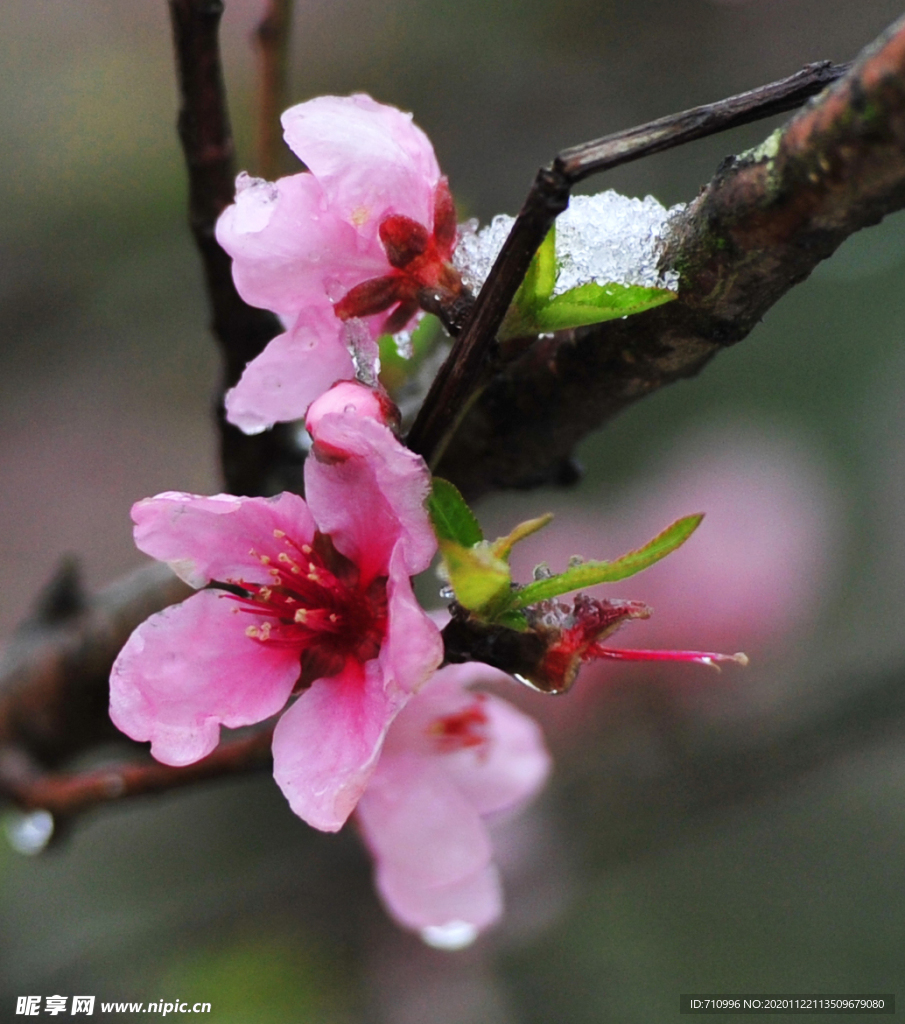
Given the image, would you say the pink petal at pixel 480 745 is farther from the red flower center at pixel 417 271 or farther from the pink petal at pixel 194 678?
the red flower center at pixel 417 271

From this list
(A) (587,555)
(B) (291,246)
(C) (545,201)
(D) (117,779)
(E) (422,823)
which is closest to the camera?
(C) (545,201)

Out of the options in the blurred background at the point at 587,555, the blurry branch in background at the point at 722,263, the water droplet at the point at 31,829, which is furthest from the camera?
the blurred background at the point at 587,555

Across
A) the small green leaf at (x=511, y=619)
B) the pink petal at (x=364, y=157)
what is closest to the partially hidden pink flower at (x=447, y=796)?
the small green leaf at (x=511, y=619)

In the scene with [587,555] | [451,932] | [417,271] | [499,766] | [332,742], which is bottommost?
[587,555]

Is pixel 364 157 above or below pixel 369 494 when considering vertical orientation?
above

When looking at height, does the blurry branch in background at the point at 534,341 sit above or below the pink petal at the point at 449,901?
above

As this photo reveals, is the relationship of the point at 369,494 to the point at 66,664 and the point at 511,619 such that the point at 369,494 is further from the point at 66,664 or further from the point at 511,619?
the point at 66,664

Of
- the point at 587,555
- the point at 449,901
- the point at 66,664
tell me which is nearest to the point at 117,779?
the point at 66,664
